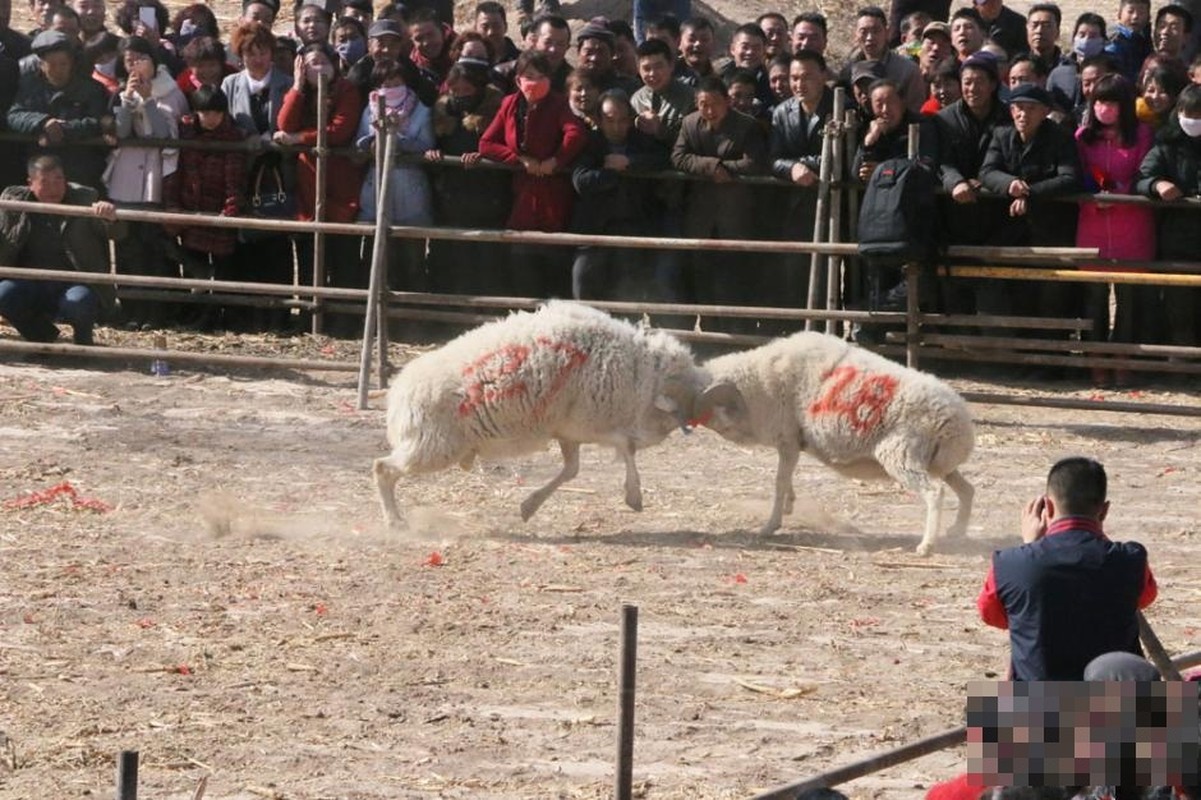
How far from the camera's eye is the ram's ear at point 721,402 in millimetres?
10234

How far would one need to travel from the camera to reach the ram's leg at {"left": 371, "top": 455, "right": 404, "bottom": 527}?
10039 millimetres

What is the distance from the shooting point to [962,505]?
1005cm

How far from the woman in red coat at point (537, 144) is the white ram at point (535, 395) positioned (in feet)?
11.2

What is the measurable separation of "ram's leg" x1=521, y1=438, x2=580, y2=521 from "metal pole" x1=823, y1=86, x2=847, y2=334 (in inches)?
123

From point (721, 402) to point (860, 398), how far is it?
2.28 feet

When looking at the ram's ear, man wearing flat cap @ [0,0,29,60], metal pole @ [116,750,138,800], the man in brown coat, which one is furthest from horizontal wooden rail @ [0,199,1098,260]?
metal pole @ [116,750,138,800]

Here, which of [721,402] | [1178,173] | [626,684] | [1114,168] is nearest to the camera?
[626,684]

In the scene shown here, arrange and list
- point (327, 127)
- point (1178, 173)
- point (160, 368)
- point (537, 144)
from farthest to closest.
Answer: point (327, 127), point (160, 368), point (537, 144), point (1178, 173)

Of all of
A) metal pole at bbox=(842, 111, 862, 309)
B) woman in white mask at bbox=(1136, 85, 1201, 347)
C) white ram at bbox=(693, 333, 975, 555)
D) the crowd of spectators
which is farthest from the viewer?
metal pole at bbox=(842, 111, 862, 309)

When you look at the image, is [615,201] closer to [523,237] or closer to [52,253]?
[523,237]

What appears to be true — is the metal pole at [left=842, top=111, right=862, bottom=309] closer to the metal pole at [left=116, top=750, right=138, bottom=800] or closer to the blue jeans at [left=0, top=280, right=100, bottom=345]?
the blue jeans at [left=0, top=280, right=100, bottom=345]

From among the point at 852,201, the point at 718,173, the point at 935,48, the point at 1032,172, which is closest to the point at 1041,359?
the point at 1032,172

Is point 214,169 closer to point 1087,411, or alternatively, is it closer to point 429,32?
point 429,32

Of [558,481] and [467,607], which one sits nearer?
[467,607]
